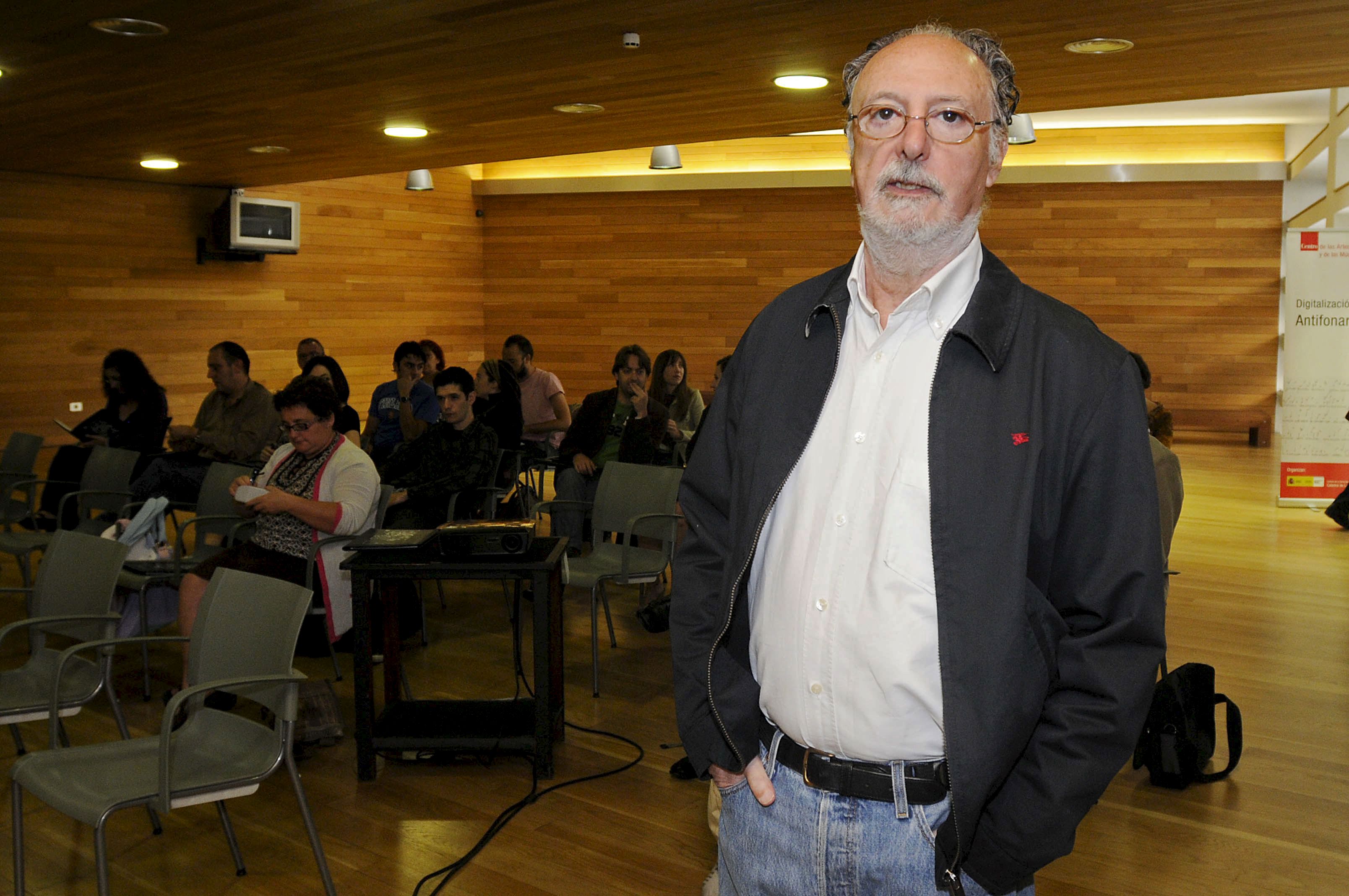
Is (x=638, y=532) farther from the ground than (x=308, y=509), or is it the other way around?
(x=308, y=509)

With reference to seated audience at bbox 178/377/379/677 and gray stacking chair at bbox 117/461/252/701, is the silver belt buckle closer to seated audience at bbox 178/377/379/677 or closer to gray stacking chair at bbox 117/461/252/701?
seated audience at bbox 178/377/379/677

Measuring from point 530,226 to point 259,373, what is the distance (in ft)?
14.8

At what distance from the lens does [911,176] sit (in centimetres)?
134

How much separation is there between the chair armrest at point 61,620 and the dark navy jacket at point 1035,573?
2643mm

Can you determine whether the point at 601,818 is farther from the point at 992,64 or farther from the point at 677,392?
the point at 677,392

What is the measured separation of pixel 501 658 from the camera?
16.2 feet

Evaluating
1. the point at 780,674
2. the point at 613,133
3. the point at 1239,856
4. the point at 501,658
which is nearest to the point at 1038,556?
the point at 780,674

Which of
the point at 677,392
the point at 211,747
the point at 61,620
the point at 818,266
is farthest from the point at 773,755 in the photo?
the point at 818,266

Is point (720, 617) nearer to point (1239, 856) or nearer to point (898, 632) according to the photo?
point (898, 632)

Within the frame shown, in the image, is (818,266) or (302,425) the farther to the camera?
(818,266)

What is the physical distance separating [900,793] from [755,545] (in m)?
0.36

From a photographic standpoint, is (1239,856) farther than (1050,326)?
Yes

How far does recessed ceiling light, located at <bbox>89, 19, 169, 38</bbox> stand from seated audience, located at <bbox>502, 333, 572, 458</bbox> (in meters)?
3.79

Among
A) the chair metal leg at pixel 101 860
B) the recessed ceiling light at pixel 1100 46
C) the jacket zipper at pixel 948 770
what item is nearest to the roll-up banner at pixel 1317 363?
the recessed ceiling light at pixel 1100 46
